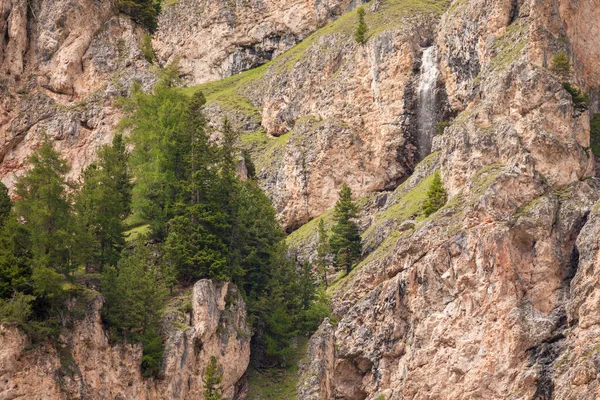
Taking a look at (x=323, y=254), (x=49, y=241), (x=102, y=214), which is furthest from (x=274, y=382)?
(x=49, y=241)

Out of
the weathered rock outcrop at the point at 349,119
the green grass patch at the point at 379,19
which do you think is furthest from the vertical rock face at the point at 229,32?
the weathered rock outcrop at the point at 349,119

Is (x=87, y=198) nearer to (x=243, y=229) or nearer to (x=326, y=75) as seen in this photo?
(x=243, y=229)

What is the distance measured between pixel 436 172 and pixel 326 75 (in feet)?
97.3

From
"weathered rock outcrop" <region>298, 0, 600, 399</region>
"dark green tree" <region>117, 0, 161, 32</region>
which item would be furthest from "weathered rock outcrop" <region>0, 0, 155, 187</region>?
"weathered rock outcrop" <region>298, 0, 600, 399</region>

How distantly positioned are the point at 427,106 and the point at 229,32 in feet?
148

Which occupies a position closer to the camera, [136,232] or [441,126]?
[136,232]

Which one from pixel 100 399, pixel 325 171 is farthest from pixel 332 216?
pixel 100 399

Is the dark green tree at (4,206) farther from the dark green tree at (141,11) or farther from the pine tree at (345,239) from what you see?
the dark green tree at (141,11)

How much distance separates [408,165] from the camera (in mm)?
114125

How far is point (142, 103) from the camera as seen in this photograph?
3629 inches

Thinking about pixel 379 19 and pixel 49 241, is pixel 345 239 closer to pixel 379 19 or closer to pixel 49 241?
pixel 49 241

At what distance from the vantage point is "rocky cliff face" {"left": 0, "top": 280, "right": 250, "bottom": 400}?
66375mm

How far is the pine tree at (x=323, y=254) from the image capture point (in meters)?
97.8

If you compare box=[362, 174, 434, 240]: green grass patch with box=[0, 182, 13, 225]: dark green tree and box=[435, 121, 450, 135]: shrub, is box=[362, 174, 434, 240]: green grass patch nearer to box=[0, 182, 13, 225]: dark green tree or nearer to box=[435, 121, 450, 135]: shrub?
box=[435, 121, 450, 135]: shrub
